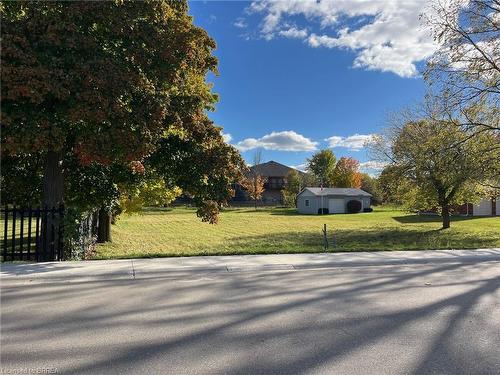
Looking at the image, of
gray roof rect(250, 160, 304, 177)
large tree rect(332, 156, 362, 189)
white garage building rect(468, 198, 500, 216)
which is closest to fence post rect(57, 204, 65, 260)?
white garage building rect(468, 198, 500, 216)

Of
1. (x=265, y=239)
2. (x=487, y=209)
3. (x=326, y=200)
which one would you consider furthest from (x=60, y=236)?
(x=326, y=200)

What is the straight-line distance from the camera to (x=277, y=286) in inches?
303

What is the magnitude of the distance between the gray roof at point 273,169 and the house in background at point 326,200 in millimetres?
27012

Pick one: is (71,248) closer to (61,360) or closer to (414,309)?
(61,360)

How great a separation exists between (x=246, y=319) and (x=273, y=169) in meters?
83.2

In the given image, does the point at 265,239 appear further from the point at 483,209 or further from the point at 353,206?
the point at 353,206

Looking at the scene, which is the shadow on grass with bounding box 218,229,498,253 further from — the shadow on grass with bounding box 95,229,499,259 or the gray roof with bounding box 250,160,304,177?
the gray roof with bounding box 250,160,304,177

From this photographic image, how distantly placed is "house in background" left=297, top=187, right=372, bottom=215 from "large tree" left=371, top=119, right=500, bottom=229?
26.6 meters

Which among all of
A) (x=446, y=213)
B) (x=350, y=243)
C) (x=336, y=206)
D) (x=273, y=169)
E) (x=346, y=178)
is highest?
(x=273, y=169)

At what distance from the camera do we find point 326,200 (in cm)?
5709

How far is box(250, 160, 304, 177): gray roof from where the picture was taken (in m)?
86.6

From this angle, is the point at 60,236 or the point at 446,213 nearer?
the point at 60,236

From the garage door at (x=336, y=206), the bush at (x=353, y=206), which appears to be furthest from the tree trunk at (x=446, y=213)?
the bush at (x=353, y=206)

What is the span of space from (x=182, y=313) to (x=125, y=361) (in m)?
1.74
